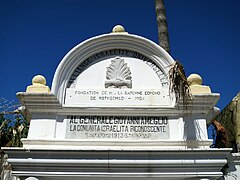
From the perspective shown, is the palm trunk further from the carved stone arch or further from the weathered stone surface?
the carved stone arch

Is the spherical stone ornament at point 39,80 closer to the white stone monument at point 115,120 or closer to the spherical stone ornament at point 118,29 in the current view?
the white stone monument at point 115,120

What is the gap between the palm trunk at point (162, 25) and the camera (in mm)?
11313

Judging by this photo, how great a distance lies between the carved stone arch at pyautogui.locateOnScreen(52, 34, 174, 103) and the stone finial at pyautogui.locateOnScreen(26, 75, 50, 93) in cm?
26

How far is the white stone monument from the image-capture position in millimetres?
5480

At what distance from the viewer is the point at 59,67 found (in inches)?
255

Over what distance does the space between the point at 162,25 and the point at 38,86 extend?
6829 millimetres

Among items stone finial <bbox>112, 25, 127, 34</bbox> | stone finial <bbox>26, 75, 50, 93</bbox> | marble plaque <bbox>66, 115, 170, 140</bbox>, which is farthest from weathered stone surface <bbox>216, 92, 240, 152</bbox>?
stone finial <bbox>26, 75, 50, 93</bbox>

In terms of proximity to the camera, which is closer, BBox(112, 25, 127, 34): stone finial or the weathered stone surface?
BBox(112, 25, 127, 34): stone finial

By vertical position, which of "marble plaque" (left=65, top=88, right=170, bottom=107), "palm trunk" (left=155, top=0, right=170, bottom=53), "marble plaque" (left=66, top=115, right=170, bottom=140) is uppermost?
"palm trunk" (left=155, top=0, right=170, bottom=53)

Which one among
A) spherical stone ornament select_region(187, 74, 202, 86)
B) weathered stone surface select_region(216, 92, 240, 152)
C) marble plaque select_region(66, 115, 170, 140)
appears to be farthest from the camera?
weathered stone surface select_region(216, 92, 240, 152)

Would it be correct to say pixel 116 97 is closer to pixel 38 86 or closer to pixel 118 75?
pixel 118 75

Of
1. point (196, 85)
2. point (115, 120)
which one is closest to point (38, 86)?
point (115, 120)

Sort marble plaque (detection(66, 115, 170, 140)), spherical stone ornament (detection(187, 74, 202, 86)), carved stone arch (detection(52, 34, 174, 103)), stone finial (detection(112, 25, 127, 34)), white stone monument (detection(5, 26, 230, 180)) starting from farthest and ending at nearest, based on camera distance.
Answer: stone finial (detection(112, 25, 127, 34)) → spherical stone ornament (detection(187, 74, 202, 86)) → carved stone arch (detection(52, 34, 174, 103)) → marble plaque (detection(66, 115, 170, 140)) → white stone monument (detection(5, 26, 230, 180))

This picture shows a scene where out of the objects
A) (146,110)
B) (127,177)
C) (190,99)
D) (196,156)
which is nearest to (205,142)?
(196,156)
